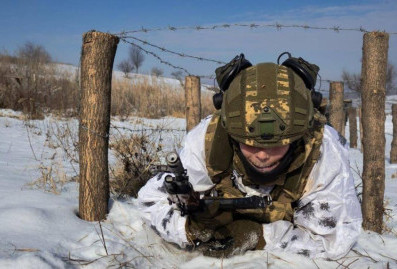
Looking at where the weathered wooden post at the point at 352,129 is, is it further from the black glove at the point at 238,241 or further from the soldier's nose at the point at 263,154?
the soldier's nose at the point at 263,154

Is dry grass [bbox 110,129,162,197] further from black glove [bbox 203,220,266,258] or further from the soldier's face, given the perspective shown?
the soldier's face

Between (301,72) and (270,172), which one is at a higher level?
(301,72)

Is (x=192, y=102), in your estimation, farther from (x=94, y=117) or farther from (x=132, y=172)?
(x=94, y=117)

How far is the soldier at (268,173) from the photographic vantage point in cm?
186

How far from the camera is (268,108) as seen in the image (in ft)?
5.93

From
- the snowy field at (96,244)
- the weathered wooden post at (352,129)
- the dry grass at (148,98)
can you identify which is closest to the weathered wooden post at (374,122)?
the snowy field at (96,244)

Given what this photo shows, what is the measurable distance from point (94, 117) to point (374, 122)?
6.79 feet

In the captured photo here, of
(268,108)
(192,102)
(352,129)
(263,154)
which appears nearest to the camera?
(268,108)

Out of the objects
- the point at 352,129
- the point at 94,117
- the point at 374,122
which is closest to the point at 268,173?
the point at 94,117

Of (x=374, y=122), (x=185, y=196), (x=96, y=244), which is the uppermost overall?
(x=374, y=122)

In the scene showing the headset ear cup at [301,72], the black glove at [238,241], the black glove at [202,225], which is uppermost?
the headset ear cup at [301,72]

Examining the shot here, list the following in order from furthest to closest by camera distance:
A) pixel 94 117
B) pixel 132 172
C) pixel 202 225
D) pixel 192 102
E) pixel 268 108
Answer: pixel 192 102 → pixel 132 172 → pixel 94 117 → pixel 202 225 → pixel 268 108

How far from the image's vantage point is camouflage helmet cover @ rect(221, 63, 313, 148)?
181 centimetres

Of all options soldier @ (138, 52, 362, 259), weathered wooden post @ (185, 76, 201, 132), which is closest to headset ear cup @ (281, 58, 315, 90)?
soldier @ (138, 52, 362, 259)
